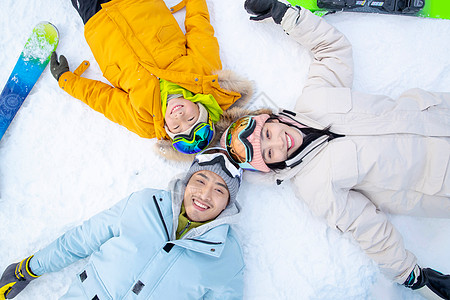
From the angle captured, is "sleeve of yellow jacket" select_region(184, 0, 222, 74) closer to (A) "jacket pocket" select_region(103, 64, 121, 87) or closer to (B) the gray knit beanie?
(A) "jacket pocket" select_region(103, 64, 121, 87)

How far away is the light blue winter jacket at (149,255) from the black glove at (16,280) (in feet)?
0.20

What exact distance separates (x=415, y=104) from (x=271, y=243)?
135cm

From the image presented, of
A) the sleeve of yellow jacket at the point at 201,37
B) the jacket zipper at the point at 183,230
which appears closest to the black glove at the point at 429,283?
the jacket zipper at the point at 183,230

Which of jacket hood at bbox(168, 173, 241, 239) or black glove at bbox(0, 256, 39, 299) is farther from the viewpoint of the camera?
black glove at bbox(0, 256, 39, 299)

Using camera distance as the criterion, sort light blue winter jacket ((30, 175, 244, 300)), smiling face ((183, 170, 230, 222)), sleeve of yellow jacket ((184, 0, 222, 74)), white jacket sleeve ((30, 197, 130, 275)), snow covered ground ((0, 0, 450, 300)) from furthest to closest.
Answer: sleeve of yellow jacket ((184, 0, 222, 74)), snow covered ground ((0, 0, 450, 300)), white jacket sleeve ((30, 197, 130, 275)), smiling face ((183, 170, 230, 222)), light blue winter jacket ((30, 175, 244, 300))

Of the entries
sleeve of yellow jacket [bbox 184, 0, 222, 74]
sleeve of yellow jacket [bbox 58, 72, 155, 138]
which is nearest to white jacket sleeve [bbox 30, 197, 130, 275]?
sleeve of yellow jacket [bbox 58, 72, 155, 138]

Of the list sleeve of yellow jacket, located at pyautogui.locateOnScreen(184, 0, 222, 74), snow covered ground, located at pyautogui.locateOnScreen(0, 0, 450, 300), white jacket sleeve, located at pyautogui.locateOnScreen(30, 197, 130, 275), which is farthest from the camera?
sleeve of yellow jacket, located at pyautogui.locateOnScreen(184, 0, 222, 74)

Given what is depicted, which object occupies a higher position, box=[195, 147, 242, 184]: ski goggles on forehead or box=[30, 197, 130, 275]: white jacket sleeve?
box=[195, 147, 242, 184]: ski goggles on forehead

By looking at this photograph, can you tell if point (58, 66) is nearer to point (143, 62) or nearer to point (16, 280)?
point (143, 62)

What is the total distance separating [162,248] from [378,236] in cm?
134

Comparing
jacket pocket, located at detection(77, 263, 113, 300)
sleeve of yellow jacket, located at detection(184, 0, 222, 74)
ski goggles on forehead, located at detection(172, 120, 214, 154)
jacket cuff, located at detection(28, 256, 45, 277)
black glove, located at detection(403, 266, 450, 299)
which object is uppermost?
sleeve of yellow jacket, located at detection(184, 0, 222, 74)

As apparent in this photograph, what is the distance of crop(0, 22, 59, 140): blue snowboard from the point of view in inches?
87.7

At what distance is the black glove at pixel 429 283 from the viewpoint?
1.80 m

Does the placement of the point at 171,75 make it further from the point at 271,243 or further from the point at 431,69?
the point at 431,69
